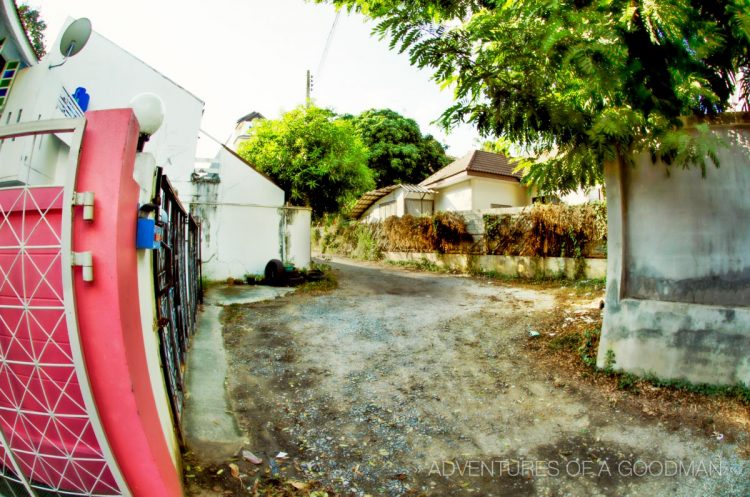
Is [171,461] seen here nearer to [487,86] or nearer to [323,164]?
[487,86]

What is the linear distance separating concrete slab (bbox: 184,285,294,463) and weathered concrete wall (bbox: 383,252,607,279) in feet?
24.6

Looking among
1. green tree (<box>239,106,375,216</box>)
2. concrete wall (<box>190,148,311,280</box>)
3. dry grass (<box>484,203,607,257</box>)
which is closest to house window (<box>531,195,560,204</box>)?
dry grass (<box>484,203,607,257</box>)

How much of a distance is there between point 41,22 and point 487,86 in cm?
1733

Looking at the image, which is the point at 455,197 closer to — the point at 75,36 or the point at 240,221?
the point at 240,221

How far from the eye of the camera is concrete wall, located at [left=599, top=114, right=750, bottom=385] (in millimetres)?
3545

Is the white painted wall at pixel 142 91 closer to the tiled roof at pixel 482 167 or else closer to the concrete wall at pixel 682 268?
the concrete wall at pixel 682 268

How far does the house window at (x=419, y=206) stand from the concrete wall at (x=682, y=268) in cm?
1505

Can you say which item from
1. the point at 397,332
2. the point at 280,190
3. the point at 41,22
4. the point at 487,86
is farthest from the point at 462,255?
the point at 41,22

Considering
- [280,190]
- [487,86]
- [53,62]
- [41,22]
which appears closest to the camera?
[487,86]

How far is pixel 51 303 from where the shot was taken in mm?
2148

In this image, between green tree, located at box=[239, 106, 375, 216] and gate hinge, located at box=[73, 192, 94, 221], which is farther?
green tree, located at box=[239, 106, 375, 216]

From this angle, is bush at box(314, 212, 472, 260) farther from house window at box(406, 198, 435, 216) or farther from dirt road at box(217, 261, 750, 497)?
dirt road at box(217, 261, 750, 497)

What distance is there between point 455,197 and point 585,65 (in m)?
16.2

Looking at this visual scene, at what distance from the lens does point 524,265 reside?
1038 cm
